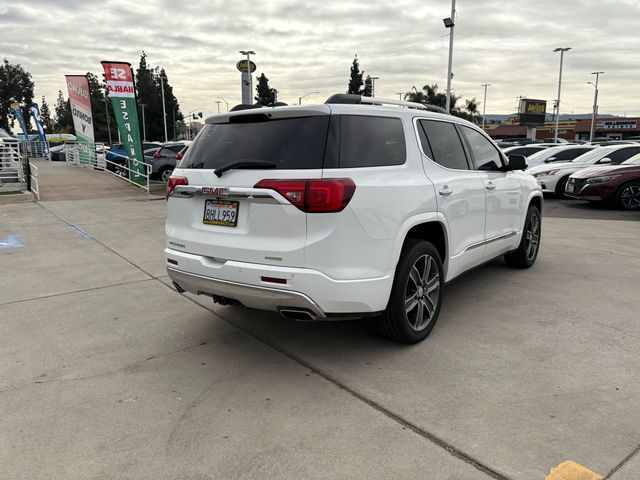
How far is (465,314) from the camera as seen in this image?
4.65 m

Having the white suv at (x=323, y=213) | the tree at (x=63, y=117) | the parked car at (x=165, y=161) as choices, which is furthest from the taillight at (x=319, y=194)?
the tree at (x=63, y=117)

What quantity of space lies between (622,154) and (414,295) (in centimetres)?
1347

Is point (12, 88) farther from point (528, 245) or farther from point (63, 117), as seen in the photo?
point (528, 245)

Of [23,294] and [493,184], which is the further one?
[23,294]

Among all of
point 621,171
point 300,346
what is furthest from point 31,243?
point 621,171

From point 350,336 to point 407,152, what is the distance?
1.55m

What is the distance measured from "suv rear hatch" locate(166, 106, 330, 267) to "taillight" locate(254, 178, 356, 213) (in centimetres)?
1

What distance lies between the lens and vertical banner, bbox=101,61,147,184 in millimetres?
17625

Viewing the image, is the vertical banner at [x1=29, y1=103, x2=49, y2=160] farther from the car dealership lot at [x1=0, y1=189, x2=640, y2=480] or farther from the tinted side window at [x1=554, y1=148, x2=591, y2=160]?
the car dealership lot at [x1=0, y1=189, x2=640, y2=480]

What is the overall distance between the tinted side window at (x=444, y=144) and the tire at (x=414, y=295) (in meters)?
0.83

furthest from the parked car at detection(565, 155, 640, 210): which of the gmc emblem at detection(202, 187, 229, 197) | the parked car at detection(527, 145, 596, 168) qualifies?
the gmc emblem at detection(202, 187, 229, 197)

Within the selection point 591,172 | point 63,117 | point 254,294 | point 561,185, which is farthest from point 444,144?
point 63,117

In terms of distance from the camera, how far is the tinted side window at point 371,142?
3.36 metres

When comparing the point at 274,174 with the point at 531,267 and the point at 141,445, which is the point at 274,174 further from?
the point at 531,267
